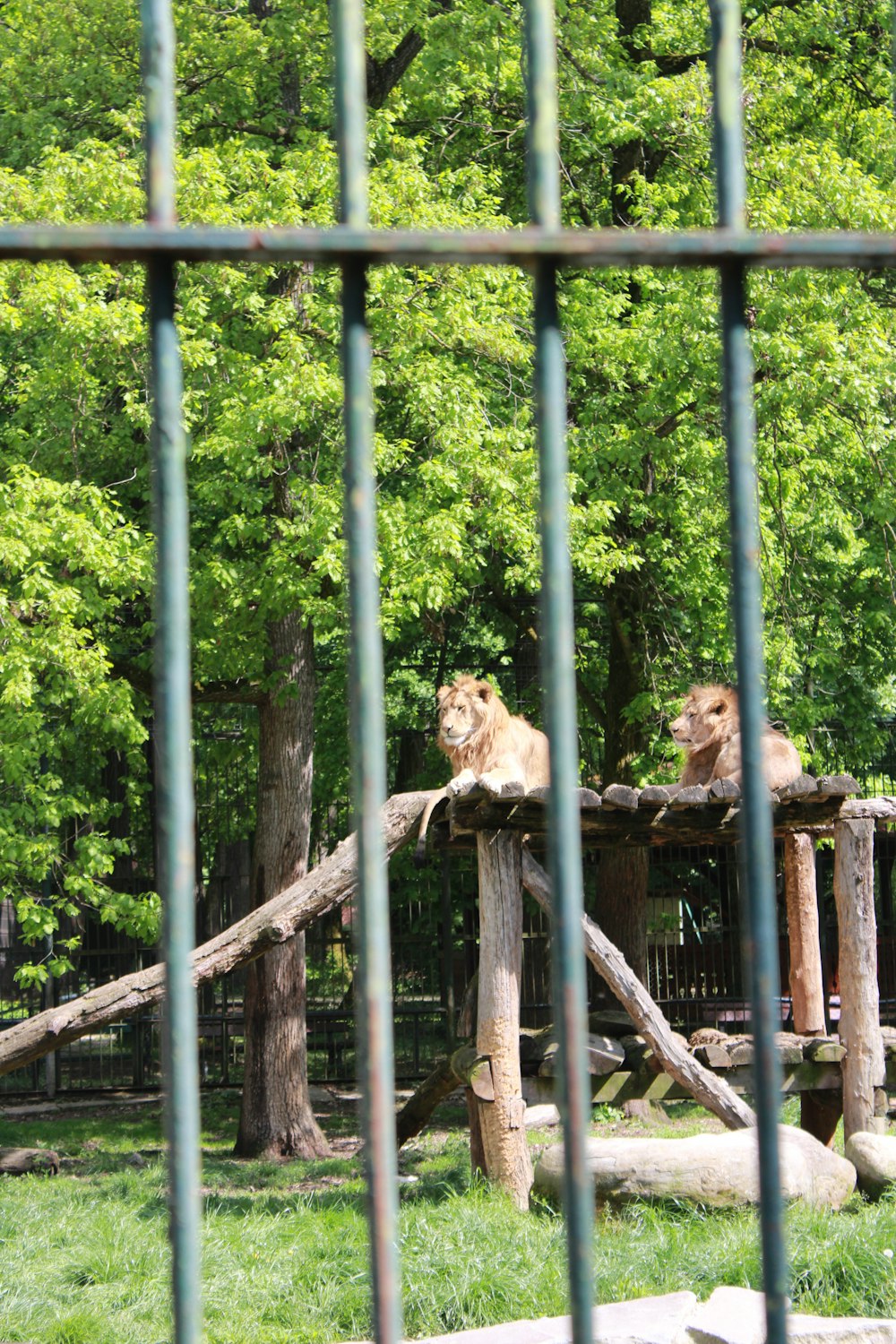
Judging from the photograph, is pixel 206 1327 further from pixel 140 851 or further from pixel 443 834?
pixel 140 851

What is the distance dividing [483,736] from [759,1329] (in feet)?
17.9

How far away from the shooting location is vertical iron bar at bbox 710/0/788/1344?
1659 millimetres

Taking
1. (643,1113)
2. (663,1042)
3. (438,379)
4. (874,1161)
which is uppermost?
(438,379)

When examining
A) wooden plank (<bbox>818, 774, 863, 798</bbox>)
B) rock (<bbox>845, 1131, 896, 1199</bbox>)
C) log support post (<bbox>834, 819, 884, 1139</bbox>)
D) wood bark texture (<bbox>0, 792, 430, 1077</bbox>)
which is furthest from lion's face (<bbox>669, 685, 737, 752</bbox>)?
rock (<bbox>845, 1131, 896, 1199</bbox>)

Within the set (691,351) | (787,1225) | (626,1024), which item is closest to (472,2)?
(691,351)

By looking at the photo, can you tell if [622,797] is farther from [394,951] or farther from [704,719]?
[394,951]

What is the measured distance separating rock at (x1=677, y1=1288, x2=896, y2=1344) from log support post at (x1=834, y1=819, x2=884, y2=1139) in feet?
→ 14.9

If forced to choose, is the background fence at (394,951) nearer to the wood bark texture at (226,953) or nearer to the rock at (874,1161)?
the wood bark texture at (226,953)

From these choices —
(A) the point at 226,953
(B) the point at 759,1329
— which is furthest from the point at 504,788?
(B) the point at 759,1329

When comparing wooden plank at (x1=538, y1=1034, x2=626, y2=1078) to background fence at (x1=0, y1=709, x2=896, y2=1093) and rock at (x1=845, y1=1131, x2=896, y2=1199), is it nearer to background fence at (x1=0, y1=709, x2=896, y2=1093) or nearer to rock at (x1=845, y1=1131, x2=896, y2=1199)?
rock at (x1=845, y1=1131, x2=896, y2=1199)

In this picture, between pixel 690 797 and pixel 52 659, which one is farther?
pixel 52 659

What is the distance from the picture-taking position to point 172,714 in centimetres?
167

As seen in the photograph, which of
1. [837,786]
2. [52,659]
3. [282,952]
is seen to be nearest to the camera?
[837,786]

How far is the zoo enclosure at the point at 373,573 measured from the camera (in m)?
1.61
